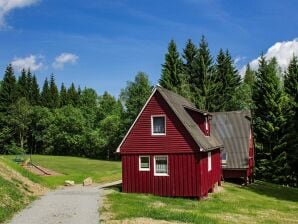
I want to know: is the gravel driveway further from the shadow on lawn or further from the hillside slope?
the shadow on lawn

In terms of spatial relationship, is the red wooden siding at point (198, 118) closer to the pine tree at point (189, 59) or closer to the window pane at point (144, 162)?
the window pane at point (144, 162)

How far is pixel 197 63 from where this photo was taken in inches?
2817

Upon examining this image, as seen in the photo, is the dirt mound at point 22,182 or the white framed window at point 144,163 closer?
the dirt mound at point 22,182

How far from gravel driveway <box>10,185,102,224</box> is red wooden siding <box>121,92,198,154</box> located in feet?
15.8

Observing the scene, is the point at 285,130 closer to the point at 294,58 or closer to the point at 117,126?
the point at 294,58

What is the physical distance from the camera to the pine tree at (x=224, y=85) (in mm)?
69250

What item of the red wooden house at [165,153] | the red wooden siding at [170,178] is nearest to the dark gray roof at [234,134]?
the red wooden house at [165,153]

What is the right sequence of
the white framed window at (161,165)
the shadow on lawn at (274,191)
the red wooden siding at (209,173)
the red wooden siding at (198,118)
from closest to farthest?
the red wooden siding at (209,173)
the white framed window at (161,165)
the red wooden siding at (198,118)
the shadow on lawn at (274,191)

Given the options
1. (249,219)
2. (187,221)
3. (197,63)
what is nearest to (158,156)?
(249,219)

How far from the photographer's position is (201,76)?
7031cm

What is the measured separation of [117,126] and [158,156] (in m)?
58.0

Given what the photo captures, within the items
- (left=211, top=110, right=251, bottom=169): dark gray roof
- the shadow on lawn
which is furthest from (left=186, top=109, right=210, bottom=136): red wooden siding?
(left=211, top=110, right=251, bottom=169): dark gray roof

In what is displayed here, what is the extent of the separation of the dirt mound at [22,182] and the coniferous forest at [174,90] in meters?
30.3

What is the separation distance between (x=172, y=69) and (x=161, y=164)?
39.3 meters
